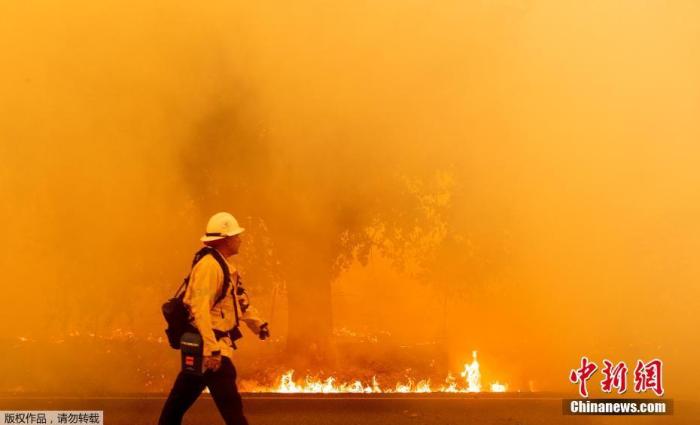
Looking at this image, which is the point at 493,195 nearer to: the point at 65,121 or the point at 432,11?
the point at 432,11

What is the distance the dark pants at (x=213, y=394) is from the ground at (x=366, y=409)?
4.70 ft

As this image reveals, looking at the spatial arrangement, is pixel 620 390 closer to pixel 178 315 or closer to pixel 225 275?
pixel 225 275

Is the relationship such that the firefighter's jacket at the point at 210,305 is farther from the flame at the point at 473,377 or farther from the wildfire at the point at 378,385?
the flame at the point at 473,377

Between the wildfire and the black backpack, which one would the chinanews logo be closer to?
the wildfire

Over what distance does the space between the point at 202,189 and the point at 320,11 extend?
2.11m

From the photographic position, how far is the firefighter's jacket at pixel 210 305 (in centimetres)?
369

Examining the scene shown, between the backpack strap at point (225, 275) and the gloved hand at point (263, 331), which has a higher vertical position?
the backpack strap at point (225, 275)

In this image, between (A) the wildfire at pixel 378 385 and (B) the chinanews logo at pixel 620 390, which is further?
(A) the wildfire at pixel 378 385

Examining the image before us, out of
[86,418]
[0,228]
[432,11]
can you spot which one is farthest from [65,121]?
[432,11]

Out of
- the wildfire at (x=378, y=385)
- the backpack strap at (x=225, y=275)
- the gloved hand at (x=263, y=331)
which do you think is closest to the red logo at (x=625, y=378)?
the wildfire at (x=378, y=385)

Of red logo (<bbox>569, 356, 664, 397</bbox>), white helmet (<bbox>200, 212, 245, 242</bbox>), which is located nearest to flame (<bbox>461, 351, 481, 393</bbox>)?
red logo (<bbox>569, 356, 664, 397</bbox>)

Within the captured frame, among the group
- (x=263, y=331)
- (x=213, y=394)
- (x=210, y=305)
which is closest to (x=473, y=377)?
(x=263, y=331)

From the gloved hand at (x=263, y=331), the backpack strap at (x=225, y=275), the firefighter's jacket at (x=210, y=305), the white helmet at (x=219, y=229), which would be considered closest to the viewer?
the firefighter's jacket at (x=210, y=305)

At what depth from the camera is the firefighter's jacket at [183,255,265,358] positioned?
12.1ft
